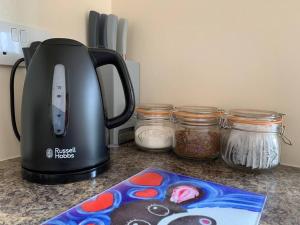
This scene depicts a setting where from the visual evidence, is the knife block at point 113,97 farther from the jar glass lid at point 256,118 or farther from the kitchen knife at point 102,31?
the jar glass lid at point 256,118

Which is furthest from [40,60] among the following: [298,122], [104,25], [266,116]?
[298,122]

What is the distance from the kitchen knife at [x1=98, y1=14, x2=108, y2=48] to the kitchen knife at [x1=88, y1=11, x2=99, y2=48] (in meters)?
0.01

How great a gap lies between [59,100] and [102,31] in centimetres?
40

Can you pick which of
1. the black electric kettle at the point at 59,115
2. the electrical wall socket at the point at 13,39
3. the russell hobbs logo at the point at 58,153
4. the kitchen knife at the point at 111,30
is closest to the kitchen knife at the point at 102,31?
the kitchen knife at the point at 111,30

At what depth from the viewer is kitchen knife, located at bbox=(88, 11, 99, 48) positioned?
770 millimetres

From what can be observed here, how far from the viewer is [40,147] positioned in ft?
1.53

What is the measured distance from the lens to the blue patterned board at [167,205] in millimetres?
363

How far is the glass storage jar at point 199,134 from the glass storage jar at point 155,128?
5cm

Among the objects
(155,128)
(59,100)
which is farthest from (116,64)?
(155,128)

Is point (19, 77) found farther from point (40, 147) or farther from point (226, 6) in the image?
point (226, 6)

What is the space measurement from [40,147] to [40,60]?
0.53ft

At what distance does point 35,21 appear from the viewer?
650 mm

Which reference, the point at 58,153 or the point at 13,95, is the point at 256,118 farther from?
the point at 13,95

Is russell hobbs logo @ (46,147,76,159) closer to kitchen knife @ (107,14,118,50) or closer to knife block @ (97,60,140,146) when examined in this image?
knife block @ (97,60,140,146)
